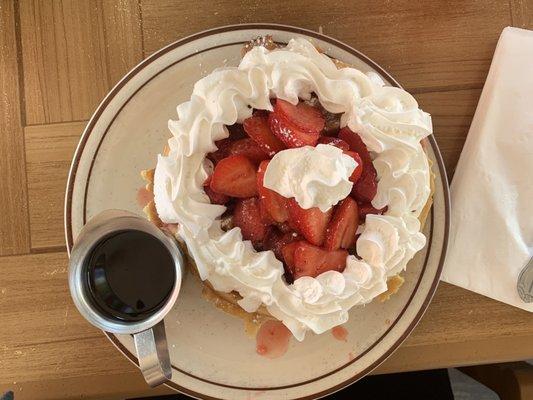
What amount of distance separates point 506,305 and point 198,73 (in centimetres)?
80

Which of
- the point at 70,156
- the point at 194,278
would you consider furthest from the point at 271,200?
the point at 70,156

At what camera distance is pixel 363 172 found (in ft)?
3.60

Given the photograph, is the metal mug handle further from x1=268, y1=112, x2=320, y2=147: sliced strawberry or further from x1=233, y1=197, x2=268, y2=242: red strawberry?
x1=268, y1=112, x2=320, y2=147: sliced strawberry

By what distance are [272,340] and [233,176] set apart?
393 millimetres

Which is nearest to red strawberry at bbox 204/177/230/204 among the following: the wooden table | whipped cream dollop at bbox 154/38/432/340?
whipped cream dollop at bbox 154/38/432/340

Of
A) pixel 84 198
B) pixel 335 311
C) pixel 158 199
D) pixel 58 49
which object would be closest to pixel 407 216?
pixel 335 311

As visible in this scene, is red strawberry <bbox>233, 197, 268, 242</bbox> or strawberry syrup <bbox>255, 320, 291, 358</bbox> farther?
strawberry syrup <bbox>255, 320, 291, 358</bbox>

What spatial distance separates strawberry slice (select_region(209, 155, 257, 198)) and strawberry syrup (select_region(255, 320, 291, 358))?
1.11 ft

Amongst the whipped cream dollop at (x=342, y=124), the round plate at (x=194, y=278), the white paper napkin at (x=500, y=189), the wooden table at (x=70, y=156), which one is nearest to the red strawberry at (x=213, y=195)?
the whipped cream dollop at (x=342, y=124)

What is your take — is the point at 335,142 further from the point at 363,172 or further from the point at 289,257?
the point at 289,257

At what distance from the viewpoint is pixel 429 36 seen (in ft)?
4.37

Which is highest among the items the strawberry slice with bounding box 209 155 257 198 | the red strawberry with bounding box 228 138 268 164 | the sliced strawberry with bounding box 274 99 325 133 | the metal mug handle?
the sliced strawberry with bounding box 274 99 325 133

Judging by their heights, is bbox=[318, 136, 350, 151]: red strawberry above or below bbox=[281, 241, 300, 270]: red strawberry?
above

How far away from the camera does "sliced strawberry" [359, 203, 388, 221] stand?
1.12 meters
